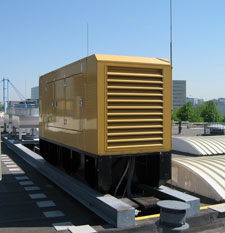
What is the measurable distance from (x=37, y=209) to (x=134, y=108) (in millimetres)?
2979

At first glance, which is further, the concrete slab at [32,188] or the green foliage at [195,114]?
the green foliage at [195,114]

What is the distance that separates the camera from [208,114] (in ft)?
304

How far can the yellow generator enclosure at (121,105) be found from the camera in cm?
670

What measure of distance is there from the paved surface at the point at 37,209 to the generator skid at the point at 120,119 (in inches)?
28.9

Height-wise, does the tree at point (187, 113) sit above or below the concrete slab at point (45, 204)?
above

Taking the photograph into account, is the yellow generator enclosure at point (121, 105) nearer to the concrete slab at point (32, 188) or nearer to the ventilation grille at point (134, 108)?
the ventilation grille at point (134, 108)

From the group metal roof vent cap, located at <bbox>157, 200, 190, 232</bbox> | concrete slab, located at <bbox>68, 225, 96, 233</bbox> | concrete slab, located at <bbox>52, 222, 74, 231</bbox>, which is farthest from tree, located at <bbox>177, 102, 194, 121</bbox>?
metal roof vent cap, located at <bbox>157, 200, 190, 232</bbox>

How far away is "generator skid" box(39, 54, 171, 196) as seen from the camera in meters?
6.73

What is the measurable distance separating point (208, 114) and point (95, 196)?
3547 inches

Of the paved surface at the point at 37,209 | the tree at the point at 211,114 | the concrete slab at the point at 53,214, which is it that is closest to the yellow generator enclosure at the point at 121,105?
the paved surface at the point at 37,209

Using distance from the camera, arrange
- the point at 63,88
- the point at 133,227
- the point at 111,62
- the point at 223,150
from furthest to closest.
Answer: the point at 223,150, the point at 63,88, the point at 111,62, the point at 133,227

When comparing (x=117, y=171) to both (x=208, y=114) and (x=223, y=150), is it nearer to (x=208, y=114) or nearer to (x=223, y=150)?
(x=223, y=150)

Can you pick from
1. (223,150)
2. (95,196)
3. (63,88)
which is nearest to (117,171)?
(95,196)

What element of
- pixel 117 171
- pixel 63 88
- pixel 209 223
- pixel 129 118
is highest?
pixel 63 88
